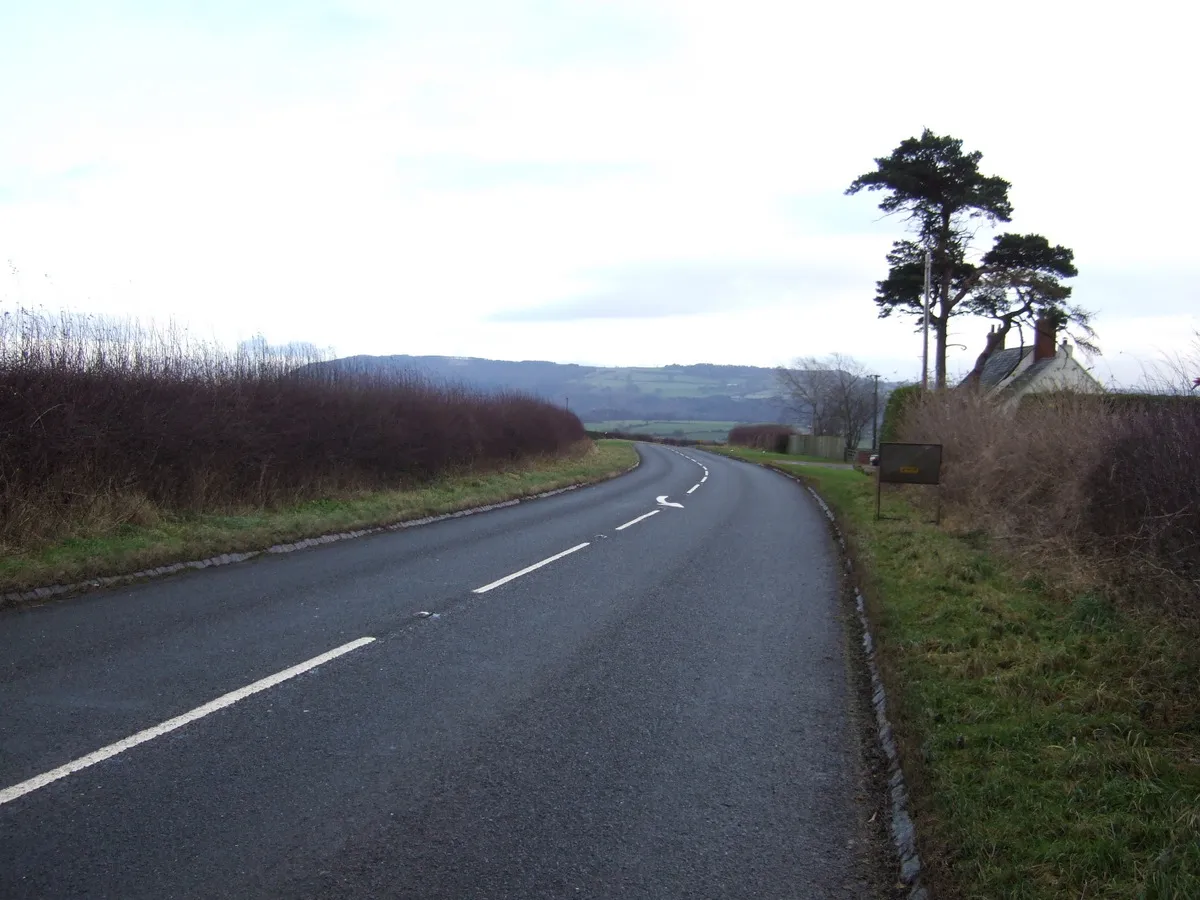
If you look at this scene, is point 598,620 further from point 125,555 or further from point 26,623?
point 125,555

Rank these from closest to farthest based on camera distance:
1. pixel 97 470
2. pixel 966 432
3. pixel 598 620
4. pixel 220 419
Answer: pixel 598 620
pixel 97 470
pixel 220 419
pixel 966 432

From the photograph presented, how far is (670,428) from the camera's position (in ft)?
379

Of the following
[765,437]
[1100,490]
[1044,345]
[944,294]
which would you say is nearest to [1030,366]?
[1044,345]

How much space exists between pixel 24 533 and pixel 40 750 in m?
6.85

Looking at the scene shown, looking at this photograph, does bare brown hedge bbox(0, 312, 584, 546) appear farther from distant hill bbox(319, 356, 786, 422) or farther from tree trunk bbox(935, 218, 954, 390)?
distant hill bbox(319, 356, 786, 422)

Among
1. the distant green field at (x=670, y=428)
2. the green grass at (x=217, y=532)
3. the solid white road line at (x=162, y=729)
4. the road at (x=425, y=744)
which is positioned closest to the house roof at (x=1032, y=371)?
the green grass at (x=217, y=532)

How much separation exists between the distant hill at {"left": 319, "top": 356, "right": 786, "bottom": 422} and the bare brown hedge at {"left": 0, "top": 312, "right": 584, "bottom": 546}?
82075mm

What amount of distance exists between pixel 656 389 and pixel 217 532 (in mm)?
138830

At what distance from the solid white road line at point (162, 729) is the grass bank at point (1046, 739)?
4.13 m

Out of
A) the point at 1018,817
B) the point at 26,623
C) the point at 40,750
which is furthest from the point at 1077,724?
the point at 26,623

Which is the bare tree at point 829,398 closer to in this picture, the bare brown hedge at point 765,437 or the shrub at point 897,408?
the bare brown hedge at point 765,437

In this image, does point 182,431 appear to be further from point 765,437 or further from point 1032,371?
point 765,437

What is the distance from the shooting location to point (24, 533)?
10445mm

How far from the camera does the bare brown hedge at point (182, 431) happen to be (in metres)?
11.5
